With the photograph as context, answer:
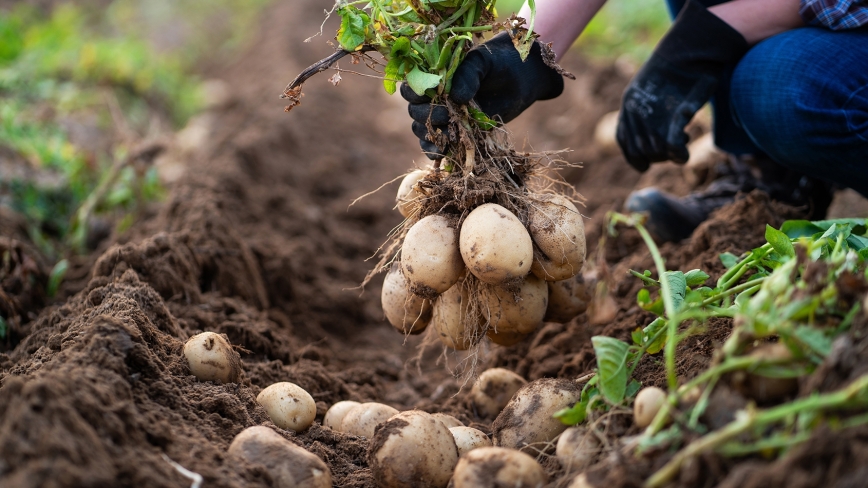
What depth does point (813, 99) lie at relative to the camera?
2.38 m

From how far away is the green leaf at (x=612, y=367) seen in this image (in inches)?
63.6

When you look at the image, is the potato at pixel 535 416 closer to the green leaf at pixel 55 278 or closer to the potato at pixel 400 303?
the potato at pixel 400 303

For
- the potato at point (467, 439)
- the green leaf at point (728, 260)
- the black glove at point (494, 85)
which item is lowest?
the potato at point (467, 439)

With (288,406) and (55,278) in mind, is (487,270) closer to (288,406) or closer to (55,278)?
(288,406)

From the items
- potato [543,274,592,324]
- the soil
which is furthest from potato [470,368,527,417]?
potato [543,274,592,324]

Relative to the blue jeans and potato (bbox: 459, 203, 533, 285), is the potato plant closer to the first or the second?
potato (bbox: 459, 203, 533, 285)

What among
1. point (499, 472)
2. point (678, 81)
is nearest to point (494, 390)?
point (499, 472)

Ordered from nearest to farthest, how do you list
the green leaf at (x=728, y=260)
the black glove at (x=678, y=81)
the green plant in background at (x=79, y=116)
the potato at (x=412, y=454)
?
the potato at (x=412, y=454) → the green leaf at (x=728, y=260) → the black glove at (x=678, y=81) → the green plant in background at (x=79, y=116)

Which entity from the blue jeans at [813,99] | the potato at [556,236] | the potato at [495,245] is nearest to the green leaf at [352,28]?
the potato at [495,245]

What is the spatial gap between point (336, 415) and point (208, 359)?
455 mm

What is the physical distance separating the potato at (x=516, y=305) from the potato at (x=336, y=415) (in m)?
0.54

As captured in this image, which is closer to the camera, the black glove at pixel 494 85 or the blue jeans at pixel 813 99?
the black glove at pixel 494 85

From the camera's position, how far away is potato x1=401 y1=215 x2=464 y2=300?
1979 millimetres

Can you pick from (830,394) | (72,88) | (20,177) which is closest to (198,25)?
(72,88)
